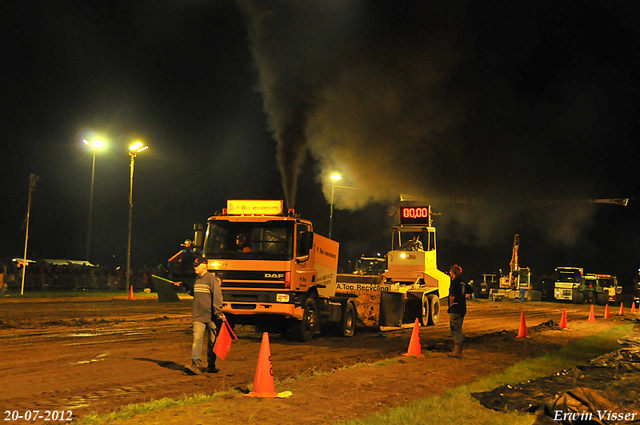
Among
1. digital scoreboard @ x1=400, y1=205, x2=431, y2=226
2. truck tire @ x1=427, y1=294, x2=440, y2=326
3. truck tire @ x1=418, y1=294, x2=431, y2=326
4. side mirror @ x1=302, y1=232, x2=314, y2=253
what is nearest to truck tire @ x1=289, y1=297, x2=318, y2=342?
side mirror @ x1=302, y1=232, x2=314, y2=253

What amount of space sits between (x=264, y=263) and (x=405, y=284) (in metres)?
9.30

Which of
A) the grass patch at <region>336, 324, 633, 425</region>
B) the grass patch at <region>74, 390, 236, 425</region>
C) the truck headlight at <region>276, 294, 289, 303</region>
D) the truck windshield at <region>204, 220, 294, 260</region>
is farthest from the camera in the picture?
the truck windshield at <region>204, 220, 294, 260</region>

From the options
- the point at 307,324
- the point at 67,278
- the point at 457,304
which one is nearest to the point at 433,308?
the point at 307,324

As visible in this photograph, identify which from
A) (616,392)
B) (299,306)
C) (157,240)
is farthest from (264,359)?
(157,240)

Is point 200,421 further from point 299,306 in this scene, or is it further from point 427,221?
point 427,221

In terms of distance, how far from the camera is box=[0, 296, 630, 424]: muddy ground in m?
7.66

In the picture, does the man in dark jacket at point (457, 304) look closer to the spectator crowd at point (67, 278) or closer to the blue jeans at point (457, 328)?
the blue jeans at point (457, 328)

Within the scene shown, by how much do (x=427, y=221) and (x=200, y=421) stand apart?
1827cm

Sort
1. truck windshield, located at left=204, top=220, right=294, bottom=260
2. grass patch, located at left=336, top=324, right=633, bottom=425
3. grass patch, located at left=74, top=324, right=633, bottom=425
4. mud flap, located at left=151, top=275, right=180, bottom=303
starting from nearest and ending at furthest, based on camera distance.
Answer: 1. grass patch, located at left=74, top=324, right=633, bottom=425
2. grass patch, located at left=336, top=324, right=633, bottom=425
3. truck windshield, located at left=204, top=220, right=294, bottom=260
4. mud flap, located at left=151, top=275, right=180, bottom=303

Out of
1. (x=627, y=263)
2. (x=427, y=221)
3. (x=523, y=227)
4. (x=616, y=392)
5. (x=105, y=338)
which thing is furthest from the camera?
(x=627, y=263)

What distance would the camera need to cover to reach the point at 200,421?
263 inches

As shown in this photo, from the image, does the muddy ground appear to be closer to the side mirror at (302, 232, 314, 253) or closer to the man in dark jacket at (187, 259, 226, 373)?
the man in dark jacket at (187, 259, 226, 373)

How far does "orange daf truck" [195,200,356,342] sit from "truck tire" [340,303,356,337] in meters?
1.74

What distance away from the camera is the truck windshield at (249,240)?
47.0 feet
